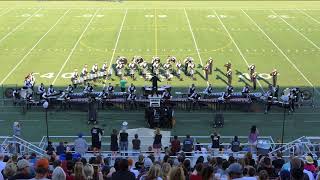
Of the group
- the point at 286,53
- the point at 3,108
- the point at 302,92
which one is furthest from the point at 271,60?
the point at 3,108

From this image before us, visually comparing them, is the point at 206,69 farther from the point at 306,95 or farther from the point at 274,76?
the point at 306,95

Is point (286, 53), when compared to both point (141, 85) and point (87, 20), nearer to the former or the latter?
point (141, 85)

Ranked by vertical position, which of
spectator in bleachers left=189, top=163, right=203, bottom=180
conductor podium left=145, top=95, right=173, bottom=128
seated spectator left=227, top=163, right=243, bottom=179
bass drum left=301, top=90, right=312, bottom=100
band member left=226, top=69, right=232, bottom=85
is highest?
seated spectator left=227, top=163, right=243, bottom=179

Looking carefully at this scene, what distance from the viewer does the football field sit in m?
26.1

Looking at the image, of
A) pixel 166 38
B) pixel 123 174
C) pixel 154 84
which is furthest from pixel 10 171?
pixel 166 38

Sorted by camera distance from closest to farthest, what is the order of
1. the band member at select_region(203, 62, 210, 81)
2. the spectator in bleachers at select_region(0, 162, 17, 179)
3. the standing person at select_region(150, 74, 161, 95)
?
1. the spectator in bleachers at select_region(0, 162, 17, 179)
2. the standing person at select_region(150, 74, 161, 95)
3. the band member at select_region(203, 62, 210, 81)

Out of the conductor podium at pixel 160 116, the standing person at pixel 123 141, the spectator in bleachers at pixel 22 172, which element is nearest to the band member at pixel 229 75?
the conductor podium at pixel 160 116

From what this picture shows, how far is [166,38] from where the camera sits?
1315 inches

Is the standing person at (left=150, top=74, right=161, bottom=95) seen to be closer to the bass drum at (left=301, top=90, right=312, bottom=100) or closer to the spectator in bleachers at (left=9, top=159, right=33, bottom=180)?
the bass drum at (left=301, top=90, right=312, bottom=100)

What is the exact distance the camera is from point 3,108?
20.9 m

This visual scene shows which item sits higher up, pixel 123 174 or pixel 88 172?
pixel 123 174

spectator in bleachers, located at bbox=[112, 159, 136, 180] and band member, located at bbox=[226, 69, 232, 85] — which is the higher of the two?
spectator in bleachers, located at bbox=[112, 159, 136, 180]

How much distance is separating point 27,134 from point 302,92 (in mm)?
10838

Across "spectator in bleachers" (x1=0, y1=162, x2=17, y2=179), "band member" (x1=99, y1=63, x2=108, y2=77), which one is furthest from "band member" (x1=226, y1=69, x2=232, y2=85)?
"spectator in bleachers" (x1=0, y1=162, x2=17, y2=179)
